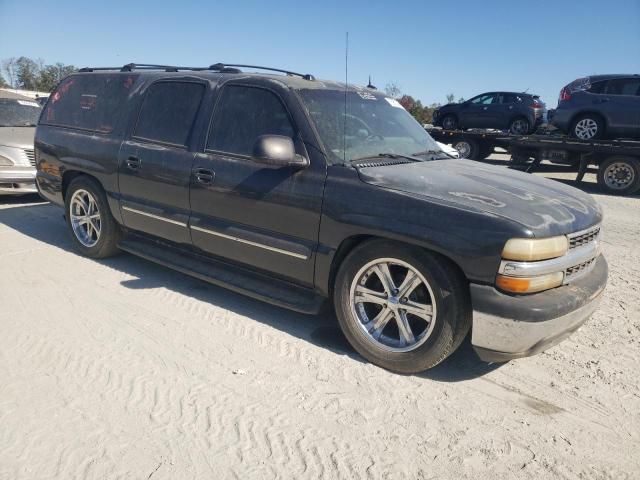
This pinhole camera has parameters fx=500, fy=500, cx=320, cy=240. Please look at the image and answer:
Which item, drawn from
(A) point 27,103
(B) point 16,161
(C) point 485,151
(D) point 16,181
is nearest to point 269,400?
(D) point 16,181

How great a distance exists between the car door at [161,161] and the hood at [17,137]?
432cm

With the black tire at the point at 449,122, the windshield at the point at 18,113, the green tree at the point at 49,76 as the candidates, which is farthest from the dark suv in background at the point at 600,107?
the green tree at the point at 49,76

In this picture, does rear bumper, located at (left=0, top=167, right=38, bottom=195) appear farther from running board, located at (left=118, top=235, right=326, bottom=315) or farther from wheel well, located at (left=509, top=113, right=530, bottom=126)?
wheel well, located at (left=509, top=113, right=530, bottom=126)

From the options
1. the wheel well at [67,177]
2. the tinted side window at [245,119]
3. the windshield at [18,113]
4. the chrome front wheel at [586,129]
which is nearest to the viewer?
the tinted side window at [245,119]

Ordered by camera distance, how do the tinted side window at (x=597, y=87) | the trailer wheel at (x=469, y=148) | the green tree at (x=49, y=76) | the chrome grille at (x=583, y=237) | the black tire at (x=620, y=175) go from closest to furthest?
the chrome grille at (x=583, y=237) < the black tire at (x=620, y=175) < the tinted side window at (x=597, y=87) < the trailer wheel at (x=469, y=148) < the green tree at (x=49, y=76)

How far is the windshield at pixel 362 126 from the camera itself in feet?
11.8

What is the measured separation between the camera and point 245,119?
387 cm

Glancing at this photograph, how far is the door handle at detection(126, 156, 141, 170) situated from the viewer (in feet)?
14.7

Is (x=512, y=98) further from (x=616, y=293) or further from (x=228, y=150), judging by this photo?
(x=228, y=150)

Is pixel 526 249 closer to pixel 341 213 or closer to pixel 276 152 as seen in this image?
pixel 341 213

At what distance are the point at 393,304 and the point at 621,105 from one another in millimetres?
10888

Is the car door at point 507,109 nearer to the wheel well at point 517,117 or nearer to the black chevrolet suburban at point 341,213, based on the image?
the wheel well at point 517,117

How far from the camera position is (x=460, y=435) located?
265 cm

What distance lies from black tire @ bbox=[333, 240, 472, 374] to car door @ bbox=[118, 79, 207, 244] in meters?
1.61
